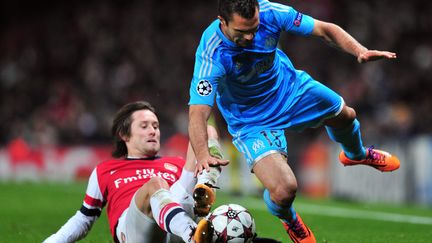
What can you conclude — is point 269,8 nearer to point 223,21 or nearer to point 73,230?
point 223,21

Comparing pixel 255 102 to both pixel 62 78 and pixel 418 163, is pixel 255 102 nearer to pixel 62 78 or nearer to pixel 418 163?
pixel 418 163

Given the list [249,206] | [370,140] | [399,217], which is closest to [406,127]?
[370,140]

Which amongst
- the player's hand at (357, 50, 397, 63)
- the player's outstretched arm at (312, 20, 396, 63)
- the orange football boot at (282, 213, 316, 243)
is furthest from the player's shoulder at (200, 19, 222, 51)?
the orange football boot at (282, 213, 316, 243)

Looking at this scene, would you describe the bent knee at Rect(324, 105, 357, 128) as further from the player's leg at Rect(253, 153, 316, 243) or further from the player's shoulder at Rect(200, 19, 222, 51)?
the player's shoulder at Rect(200, 19, 222, 51)

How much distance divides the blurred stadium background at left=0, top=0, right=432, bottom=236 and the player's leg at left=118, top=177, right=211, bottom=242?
364 inches

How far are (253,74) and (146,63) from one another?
14535mm

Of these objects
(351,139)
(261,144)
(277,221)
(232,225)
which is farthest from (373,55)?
(277,221)

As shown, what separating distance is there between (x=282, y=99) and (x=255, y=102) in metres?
0.24

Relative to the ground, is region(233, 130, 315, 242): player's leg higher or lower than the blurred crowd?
higher

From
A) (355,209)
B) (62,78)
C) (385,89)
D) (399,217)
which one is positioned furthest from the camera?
(62,78)

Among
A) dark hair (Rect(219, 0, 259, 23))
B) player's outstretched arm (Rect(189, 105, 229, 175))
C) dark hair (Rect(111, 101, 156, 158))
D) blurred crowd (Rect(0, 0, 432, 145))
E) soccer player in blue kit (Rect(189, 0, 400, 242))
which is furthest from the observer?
blurred crowd (Rect(0, 0, 432, 145))

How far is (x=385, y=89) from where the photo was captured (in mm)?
16234

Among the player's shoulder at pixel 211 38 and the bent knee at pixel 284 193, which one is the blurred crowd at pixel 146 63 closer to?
the bent knee at pixel 284 193

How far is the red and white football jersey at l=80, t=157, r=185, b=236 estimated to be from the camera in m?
6.71
